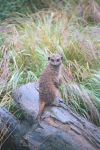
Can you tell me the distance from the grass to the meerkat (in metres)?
0.74

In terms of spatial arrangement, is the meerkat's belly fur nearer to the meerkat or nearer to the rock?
the meerkat

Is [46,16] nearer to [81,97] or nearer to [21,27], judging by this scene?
[21,27]

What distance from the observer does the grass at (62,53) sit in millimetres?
4605

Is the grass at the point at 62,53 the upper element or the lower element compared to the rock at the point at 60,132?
upper

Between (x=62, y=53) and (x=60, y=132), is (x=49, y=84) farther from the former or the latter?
(x=62, y=53)

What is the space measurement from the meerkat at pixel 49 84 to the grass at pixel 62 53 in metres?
0.74

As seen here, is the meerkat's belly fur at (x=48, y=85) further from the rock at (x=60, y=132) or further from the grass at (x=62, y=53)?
the grass at (x=62, y=53)

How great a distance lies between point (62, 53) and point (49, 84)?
1418 millimetres

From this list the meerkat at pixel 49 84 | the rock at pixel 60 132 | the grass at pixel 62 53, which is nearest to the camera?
the rock at pixel 60 132

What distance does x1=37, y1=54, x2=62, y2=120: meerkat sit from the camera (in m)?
3.79

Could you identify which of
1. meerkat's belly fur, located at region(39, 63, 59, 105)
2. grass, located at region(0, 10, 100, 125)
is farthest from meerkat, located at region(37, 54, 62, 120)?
grass, located at region(0, 10, 100, 125)

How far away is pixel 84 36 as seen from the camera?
5609 mm

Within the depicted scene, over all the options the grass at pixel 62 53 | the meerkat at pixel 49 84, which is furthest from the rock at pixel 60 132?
the grass at pixel 62 53

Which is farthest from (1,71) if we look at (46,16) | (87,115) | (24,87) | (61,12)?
(61,12)
